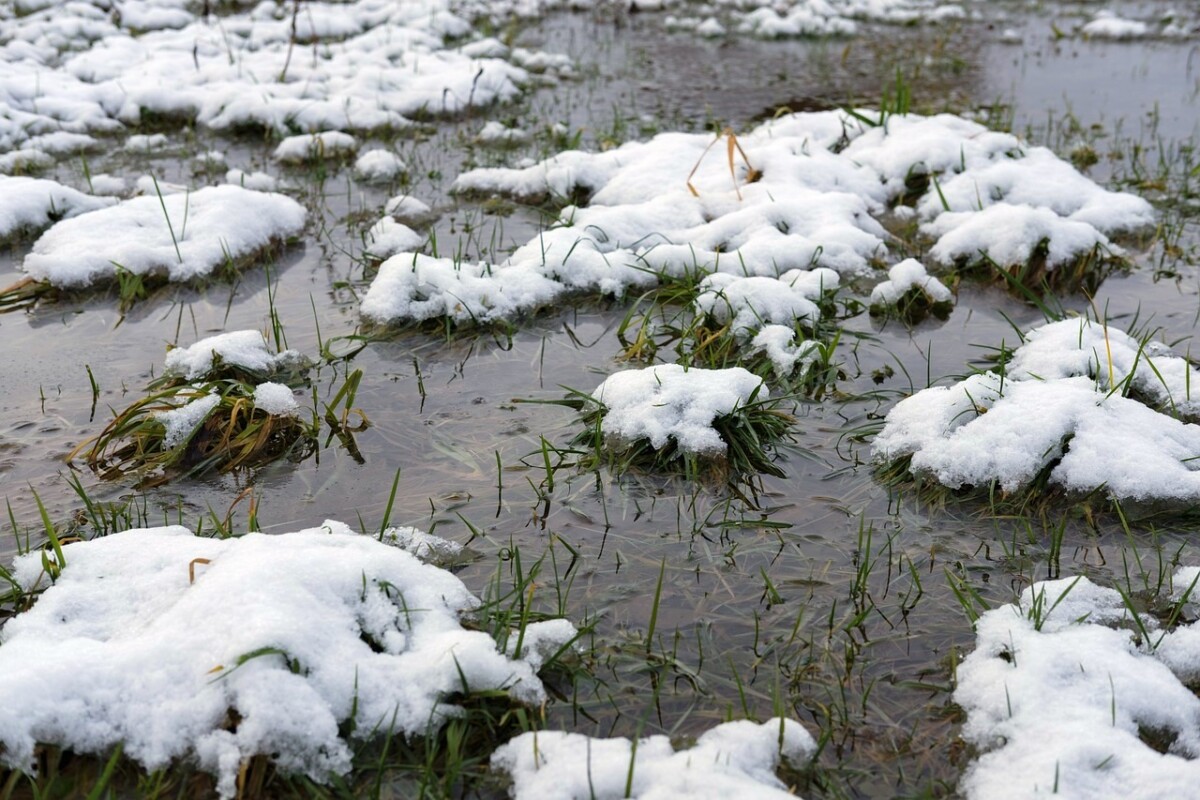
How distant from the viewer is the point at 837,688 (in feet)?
7.97

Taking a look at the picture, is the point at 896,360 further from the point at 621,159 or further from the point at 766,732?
the point at 621,159

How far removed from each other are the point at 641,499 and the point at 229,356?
1.81 metres

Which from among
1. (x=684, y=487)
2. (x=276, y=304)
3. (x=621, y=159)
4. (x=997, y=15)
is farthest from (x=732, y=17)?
(x=684, y=487)

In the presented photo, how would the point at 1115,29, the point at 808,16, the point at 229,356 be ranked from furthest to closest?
the point at 808,16 → the point at 1115,29 → the point at 229,356

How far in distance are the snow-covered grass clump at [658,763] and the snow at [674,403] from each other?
1.27 metres

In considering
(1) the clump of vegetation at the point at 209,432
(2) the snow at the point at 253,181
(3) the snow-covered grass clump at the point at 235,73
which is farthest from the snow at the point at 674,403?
(3) the snow-covered grass clump at the point at 235,73

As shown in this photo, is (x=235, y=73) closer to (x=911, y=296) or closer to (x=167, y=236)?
(x=167, y=236)

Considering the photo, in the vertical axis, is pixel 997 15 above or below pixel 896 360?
above

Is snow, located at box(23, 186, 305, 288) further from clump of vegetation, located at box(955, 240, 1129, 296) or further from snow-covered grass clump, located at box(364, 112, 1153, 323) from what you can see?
clump of vegetation, located at box(955, 240, 1129, 296)

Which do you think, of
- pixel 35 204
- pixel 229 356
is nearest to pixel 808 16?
pixel 35 204

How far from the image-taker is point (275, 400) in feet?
11.5

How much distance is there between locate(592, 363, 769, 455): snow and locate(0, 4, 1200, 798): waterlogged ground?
169mm

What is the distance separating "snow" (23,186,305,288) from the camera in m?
4.77

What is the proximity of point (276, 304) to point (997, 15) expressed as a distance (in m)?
13.7
